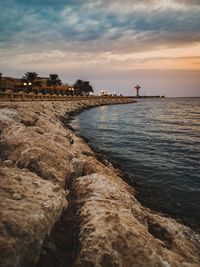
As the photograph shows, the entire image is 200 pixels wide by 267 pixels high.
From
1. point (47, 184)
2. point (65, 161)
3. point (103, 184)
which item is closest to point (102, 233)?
point (47, 184)

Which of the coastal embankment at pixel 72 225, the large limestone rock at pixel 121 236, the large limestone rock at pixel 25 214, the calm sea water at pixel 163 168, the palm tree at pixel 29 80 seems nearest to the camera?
the large limestone rock at pixel 25 214

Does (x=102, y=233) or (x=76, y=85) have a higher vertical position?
(x=76, y=85)

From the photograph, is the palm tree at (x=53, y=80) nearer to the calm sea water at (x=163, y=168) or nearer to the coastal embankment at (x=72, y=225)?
the calm sea water at (x=163, y=168)

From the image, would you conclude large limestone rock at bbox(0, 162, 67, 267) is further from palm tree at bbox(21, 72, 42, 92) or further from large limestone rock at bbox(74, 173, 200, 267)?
palm tree at bbox(21, 72, 42, 92)

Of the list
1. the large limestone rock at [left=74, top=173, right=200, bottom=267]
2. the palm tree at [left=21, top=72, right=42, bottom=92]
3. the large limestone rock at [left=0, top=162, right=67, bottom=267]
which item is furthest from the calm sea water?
the palm tree at [left=21, top=72, right=42, bottom=92]

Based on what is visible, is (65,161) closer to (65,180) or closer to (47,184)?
(65,180)

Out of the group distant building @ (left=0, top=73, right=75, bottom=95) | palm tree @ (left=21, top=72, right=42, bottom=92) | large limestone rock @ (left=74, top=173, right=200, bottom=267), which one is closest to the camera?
large limestone rock @ (left=74, top=173, right=200, bottom=267)

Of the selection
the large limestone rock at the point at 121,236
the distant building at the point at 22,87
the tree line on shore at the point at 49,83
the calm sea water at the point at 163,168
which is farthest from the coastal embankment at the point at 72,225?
the tree line on shore at the point at 49,83

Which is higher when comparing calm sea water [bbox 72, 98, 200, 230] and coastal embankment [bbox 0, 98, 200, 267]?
coastal embankment [bbox 0, 98, 200, 267]

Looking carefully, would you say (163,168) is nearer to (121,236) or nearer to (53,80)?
(121,236)

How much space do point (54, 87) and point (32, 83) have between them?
36.2ft

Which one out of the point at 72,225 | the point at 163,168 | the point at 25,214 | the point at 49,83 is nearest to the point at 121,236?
the point at 72,225

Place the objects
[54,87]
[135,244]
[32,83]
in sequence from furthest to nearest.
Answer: [54,87]
[32,83]
[135,244]

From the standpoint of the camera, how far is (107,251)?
359 cm
